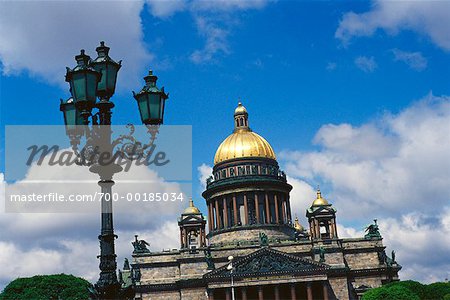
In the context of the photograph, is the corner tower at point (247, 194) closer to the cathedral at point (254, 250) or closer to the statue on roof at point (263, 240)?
the cathedral at point (254, 250)

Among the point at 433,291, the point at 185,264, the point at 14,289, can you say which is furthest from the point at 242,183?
the point at 14,289

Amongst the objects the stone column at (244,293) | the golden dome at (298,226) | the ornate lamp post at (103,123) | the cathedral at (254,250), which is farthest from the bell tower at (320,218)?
the ornate lamp post at (103,123)

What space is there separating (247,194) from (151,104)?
7262cm

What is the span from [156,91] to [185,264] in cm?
6415

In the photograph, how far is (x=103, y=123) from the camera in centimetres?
1386

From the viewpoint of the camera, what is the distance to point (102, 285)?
12.8 metres

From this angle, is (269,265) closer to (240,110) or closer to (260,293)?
(260,293)

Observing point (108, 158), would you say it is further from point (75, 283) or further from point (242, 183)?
point (75, 283)

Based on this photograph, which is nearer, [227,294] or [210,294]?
[227,294]

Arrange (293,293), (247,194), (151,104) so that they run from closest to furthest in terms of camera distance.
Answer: (151,104)
(293,293)
(247,194)

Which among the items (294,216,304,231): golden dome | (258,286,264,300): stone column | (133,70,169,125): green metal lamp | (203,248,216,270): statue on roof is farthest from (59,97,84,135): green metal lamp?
(294,216,304,231): golden dome

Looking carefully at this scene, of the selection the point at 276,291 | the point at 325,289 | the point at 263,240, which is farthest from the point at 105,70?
the point at 263,240

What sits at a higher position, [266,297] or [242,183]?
[242,183]

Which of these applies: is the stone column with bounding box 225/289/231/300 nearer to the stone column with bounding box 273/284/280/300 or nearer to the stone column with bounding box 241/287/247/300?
the stone column with bounding box 241/287/247/300
